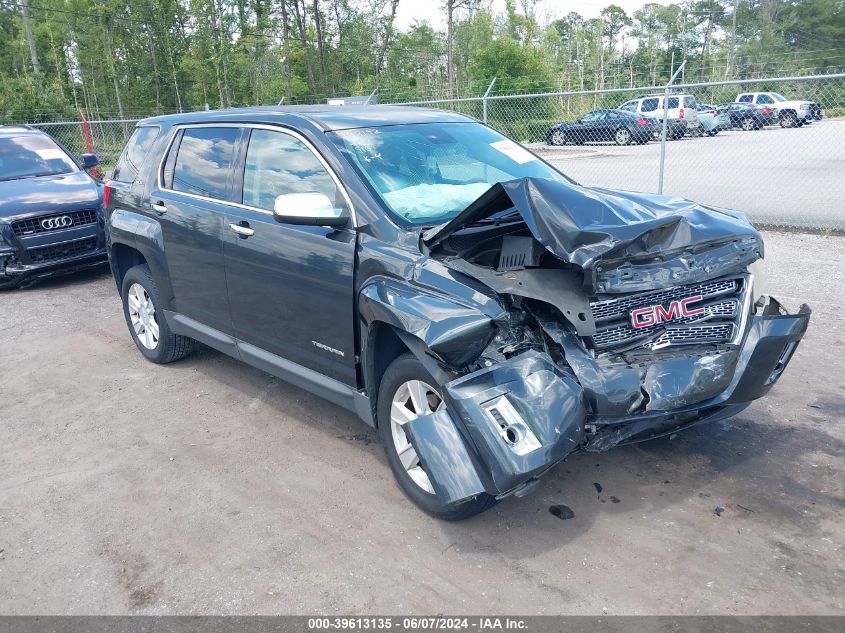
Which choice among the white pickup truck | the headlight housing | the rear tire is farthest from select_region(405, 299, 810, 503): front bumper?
the white pickup truck

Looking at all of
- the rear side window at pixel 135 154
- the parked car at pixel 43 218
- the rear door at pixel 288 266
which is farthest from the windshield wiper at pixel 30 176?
the rear door at pixel 288 266

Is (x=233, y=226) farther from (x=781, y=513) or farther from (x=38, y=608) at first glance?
(x=781, y=513)

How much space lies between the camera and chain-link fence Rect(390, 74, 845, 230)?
1269 centimetres

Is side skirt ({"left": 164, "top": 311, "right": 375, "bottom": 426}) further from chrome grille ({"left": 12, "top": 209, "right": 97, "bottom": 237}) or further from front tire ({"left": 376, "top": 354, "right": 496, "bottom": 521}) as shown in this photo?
chrome grille ({"left": 12, "top": 209, "right": 97, "bottom": 237})

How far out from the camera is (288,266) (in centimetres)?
418

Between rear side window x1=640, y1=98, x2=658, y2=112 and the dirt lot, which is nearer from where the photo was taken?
the dirt lot

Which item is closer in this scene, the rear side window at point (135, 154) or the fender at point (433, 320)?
the fender at point (433, 320)

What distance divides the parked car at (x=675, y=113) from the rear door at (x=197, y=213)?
51.0 ft

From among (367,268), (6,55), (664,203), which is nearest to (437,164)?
(367,268)

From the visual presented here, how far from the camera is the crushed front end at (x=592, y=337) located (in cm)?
297

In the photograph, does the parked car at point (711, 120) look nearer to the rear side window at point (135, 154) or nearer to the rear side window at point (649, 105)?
the rear side window at point (649, 105)

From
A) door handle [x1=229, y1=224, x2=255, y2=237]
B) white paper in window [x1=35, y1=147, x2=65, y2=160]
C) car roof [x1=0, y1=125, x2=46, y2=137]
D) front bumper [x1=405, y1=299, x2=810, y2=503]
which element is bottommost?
front bumper [x1=405, y1=299, x2=810, y2=503]

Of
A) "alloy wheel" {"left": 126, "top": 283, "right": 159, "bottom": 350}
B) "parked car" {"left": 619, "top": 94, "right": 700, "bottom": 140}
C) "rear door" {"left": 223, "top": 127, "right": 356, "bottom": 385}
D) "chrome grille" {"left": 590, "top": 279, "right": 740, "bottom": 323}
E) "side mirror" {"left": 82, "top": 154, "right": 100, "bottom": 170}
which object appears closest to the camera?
"chrome grille" {"left": 590, "top": 279, "right": 740, "bottom": 323}

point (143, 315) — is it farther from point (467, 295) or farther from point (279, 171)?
point (467, 295)
